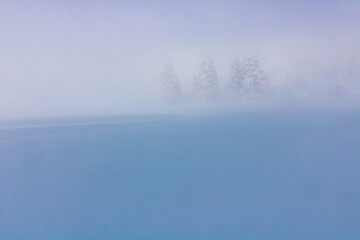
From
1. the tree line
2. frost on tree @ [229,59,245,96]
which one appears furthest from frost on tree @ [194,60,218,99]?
frost on tree @ [229,59,245,96]

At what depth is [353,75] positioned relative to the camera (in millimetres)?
2205

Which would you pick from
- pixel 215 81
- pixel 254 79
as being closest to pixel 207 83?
pixel 215 81

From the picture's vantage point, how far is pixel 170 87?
2.29m

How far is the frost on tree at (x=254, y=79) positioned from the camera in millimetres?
2238

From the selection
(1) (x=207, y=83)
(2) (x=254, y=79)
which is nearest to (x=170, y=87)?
(1) (x=207, y=83)

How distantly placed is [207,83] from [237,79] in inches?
8.1

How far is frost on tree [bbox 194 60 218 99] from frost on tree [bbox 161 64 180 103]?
0.13 m

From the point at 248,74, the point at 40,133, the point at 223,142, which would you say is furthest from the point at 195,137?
the point at 40,133

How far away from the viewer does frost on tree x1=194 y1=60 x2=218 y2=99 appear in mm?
2279

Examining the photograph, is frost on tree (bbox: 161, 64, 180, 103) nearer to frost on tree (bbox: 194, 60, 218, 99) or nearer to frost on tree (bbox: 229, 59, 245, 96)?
frost on tree (bbox: 194, 60, 218, 99)

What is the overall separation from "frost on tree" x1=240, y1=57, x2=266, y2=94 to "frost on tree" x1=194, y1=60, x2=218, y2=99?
0.64 ft

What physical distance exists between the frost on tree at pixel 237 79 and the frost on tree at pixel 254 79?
2cm

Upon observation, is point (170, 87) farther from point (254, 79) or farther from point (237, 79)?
point (254, 79)

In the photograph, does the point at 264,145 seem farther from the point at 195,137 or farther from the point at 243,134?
the point at 195,137
